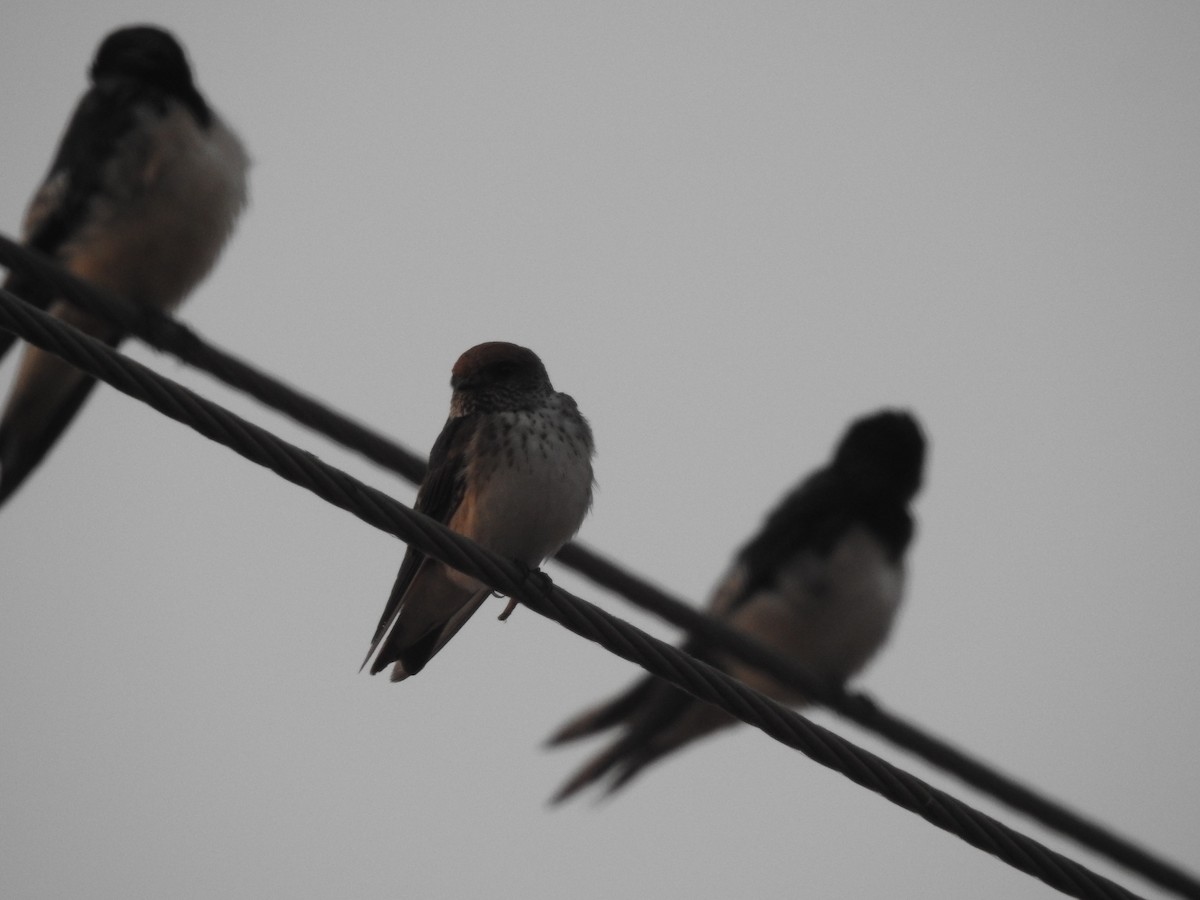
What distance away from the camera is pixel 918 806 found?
2930mm

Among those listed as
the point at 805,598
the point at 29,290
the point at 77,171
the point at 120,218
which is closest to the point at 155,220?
the point at 120,218

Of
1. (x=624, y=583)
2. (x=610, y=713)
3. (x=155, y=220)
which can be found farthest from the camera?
(x=610, y=713)

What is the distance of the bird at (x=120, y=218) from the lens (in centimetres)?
566

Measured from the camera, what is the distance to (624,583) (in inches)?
176

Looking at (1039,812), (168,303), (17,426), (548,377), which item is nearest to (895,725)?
(1039,812)

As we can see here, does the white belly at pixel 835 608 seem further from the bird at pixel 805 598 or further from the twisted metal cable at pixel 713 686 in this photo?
the twisted metal cable at pixel 713 686

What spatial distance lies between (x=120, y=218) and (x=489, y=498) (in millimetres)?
2553

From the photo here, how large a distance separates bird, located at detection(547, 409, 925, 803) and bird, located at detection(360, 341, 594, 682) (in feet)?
8.32

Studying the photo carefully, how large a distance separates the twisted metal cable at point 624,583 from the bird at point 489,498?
238 millimetres

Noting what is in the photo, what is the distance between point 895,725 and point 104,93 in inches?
160

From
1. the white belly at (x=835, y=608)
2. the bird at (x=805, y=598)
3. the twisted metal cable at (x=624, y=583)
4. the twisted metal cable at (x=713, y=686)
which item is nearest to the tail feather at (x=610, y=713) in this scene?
the bird at (x=805, y=598)

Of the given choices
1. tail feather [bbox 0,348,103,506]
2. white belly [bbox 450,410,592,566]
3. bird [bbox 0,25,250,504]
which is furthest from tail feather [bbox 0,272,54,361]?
white belly [bbox 450,410,592,566]

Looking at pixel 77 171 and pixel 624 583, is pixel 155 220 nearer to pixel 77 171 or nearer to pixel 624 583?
pixel 77 171

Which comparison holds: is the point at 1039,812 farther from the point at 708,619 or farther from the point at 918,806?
the point at 918,806
